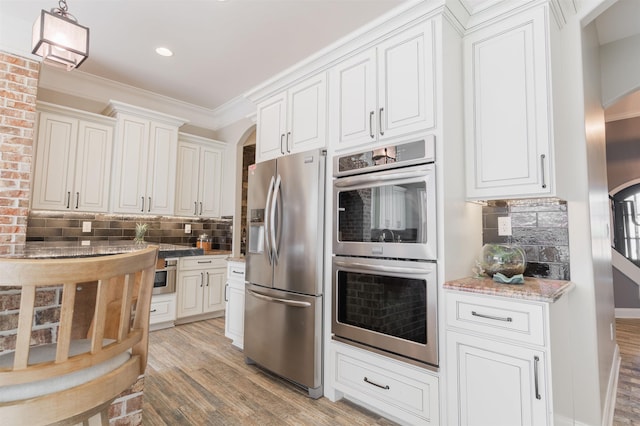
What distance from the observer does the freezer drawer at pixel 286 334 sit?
2.41m

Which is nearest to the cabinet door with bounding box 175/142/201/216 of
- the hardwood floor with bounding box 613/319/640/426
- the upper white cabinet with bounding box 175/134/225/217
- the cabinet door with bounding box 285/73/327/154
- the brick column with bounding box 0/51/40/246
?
the upper white cabinet with bounding box 175/134/225/217

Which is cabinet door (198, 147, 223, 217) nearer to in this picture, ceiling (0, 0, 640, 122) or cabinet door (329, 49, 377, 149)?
ceiling (0, 0, 640, 122)

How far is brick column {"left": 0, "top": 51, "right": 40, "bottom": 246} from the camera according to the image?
2760 mm

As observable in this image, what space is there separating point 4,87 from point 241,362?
3.11 m

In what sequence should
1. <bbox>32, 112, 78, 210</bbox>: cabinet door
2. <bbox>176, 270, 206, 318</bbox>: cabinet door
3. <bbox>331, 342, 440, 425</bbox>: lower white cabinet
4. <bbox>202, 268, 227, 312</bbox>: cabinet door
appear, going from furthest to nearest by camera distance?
<bbox>202, 268, 227, 312</bbox>: cabinet door < <bbox>176, 270, 206, 318</bbox>: cabinet door < <bbox>32, 112, 78, 210</bbox>: cabinet door < <bbox>331, 342, 440, 425</bbox>: lower white cabinet

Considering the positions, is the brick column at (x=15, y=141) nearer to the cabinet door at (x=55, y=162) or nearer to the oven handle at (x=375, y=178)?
the cabinet door at (x=55, y=162)

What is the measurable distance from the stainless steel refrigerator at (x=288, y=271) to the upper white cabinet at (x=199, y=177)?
2192mm

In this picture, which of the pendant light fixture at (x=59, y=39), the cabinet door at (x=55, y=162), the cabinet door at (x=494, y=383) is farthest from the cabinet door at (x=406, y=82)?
the cabinet door at (x=55, y=162)

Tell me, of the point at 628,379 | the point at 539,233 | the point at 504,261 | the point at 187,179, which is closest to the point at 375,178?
the point at 504,261

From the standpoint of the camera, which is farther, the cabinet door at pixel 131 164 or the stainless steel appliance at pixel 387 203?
the cabinet door at pixel 131 164

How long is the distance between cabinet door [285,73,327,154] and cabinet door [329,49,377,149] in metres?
0.09

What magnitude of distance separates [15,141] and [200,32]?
1.84 metres

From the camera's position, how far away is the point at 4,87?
280cm

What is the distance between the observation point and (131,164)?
4.12 meters
